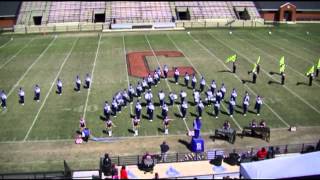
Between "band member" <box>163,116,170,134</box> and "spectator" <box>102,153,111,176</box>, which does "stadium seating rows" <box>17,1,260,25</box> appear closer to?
"band member" <box>163,116,170,134</box>

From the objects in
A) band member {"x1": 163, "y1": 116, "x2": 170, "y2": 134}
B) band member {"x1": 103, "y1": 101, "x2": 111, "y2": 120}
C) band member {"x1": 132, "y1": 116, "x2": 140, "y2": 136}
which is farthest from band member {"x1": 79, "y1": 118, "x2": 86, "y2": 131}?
band member {"x1": 163, "y1": 116, "x2": 170, "y2": 134}

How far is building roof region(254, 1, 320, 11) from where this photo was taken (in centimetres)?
6481

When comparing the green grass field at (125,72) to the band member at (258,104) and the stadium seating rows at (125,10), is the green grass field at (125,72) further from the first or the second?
the stadium seating rows at (125,10)

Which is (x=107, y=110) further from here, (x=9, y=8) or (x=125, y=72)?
(x=9, y=8)

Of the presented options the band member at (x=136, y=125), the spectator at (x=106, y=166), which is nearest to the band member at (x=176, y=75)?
the band member at (x=136, y=125)

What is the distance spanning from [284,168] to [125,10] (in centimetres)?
5285

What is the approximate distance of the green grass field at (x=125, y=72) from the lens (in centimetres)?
2352

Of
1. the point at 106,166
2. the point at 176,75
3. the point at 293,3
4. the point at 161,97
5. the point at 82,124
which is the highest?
the point at 293,3

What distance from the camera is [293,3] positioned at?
65.2m

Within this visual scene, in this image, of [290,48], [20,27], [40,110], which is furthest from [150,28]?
[40,110]

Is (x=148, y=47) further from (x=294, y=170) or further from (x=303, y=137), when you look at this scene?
(x=294, y=170)

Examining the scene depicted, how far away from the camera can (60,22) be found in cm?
6253

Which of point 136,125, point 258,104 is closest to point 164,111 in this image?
point 136,125

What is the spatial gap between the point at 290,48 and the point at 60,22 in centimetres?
3474
